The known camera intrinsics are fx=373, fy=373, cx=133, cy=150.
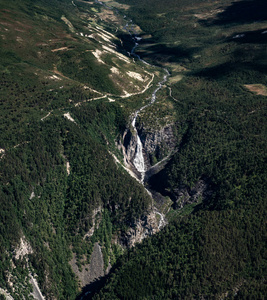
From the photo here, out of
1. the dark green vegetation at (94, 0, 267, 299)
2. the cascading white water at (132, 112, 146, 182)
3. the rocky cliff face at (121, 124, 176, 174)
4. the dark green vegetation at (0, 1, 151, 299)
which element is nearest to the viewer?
the dark green vegetation at (94, 0, 267, 299)

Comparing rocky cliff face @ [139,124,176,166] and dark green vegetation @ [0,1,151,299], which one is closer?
dark green vegetation @ [0,1,151,299]

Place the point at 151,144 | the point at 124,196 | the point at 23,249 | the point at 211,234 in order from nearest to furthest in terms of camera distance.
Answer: the point at 23,249, the point at 211,234, the point at 124,196, the point at 151,144

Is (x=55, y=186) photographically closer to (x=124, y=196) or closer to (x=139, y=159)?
(x=124, y=196)

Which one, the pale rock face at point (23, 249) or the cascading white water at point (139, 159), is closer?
the pale rock face at point (23, 249)

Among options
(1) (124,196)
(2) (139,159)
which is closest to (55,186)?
(1) (124,196)

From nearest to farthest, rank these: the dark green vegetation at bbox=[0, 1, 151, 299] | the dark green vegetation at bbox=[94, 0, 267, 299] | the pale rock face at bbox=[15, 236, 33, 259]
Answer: the dark green vegetation at bbox=[94, 0, 267, 299] < the pale rock face at bbox=[15, 236, 33, 259] < the dark green vegetation at bbox=[0, 1, 151, 299]

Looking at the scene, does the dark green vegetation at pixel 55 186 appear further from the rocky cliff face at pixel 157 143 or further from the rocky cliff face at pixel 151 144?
the rocky cliff face at pixel 157 143

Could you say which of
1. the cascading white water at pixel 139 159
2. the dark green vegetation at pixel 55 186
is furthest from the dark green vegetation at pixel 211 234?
the dark green vegetation at pixel 55 186

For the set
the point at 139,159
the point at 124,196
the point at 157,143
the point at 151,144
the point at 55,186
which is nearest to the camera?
the point at 55,186

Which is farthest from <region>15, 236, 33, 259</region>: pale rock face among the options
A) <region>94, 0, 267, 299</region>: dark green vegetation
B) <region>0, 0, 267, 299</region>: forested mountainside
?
<region>94, 0, 267, 299</region>: dark green vegetation

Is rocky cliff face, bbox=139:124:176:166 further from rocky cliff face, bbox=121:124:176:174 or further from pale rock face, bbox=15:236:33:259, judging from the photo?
pale rock face, bbox=15:236:33:259

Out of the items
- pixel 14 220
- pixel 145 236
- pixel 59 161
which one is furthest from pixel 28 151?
pixel 145 236
